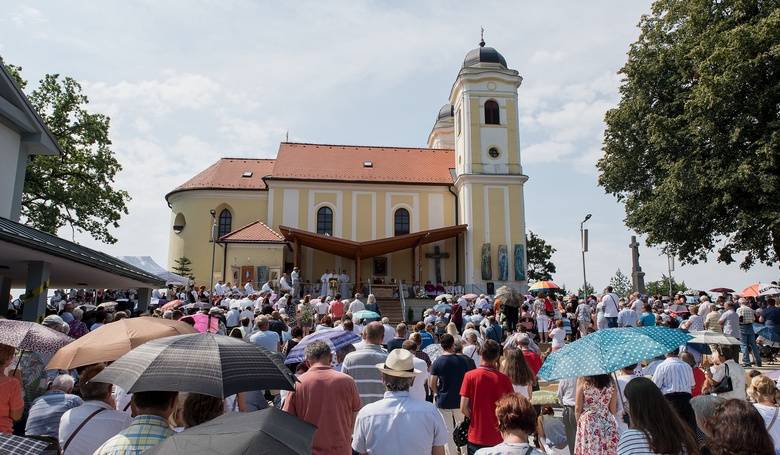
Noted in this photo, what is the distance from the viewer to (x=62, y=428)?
12.2ft

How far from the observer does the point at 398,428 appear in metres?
4.03

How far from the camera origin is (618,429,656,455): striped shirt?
3.42 meters

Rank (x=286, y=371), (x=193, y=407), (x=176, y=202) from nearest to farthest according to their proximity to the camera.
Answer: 1. (x=193, y=407)
2. (x=286, y=371)
3. (x=176, y=202)

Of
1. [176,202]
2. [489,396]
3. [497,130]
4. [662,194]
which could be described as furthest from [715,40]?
[176,202]

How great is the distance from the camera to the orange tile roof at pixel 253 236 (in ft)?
100

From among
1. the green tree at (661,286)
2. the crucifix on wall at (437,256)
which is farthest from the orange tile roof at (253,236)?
the green tree at (661,286)

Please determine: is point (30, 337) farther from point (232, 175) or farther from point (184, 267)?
point (232, 175)

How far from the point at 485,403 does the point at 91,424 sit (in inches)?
128

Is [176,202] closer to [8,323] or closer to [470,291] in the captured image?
[470,291]

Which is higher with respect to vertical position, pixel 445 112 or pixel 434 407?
pixel 445 112

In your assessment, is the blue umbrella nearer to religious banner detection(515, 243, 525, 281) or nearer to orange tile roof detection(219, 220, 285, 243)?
orange tile roof detection(219, 220, 285, 243)

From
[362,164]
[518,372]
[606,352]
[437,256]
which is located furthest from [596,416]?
[362,164]

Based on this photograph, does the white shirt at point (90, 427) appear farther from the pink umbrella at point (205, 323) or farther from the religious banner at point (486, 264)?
the religious banner at point (486, 264)

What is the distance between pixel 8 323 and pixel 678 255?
2421 centimetres
